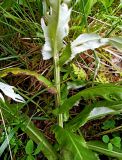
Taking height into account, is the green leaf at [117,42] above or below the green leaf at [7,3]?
below

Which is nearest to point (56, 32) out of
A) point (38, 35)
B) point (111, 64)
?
point (38, 35)

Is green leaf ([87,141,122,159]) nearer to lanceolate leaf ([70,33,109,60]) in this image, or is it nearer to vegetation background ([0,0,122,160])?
vegetation background ([0,0,122,160])

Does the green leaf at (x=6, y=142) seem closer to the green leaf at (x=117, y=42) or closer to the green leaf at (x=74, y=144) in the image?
the green leaf at (x=74, y=144)

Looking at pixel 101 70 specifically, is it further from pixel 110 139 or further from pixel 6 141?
pixel 6 141

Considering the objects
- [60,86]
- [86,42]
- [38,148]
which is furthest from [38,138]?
[86,42]

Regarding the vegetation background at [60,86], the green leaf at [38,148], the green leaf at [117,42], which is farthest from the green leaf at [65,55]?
the green leaf at [38,148]

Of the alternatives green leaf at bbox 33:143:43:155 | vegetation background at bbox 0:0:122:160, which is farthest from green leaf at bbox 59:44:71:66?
green leaf at bbox 33:143:43:155

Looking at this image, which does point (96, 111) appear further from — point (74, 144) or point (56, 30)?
point (56, 30)
